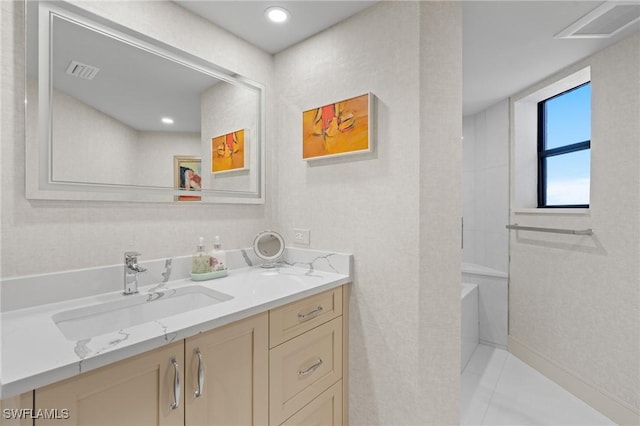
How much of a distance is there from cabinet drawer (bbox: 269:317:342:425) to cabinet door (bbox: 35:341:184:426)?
384 mm

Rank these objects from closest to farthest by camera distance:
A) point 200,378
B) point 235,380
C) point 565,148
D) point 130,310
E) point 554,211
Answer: point 200,378, point 235,380, point 130,310, point 554,211, point 565,148

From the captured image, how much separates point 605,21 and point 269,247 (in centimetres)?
220

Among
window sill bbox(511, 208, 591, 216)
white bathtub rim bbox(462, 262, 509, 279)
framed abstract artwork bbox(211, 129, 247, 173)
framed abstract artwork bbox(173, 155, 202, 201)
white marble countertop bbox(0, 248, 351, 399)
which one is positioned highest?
framed abstract artwork bbox(211, 129, 247, 173)

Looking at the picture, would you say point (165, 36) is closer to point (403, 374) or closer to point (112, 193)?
point (112, 193)

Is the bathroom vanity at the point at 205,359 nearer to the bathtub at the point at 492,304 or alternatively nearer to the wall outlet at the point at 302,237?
the wall outlet at the point at 302,237

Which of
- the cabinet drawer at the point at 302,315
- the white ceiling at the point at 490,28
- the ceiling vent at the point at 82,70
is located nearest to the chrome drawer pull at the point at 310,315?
the cabinet drawer at the point at 302,315

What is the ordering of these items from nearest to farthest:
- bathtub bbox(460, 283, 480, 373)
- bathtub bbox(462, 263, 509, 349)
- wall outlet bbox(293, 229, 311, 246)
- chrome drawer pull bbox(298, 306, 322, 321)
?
chrome drawer pull bbox(298, 306, 322, 321) → wall outlet bbox(293, 229, 311, 246) → bathtub bbox(460, 283, 480, 373) → bathtub bbox(462, 263, 509, 349)

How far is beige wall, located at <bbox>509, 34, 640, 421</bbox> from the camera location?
168 cm

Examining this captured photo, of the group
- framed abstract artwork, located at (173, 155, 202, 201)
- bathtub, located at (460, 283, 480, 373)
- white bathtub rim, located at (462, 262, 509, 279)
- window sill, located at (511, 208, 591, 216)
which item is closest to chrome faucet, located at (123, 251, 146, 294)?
framed abstract artwork, located at (173, 155, 202, 201)

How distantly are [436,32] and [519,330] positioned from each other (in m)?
2.42

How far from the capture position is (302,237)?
1752 millimetres

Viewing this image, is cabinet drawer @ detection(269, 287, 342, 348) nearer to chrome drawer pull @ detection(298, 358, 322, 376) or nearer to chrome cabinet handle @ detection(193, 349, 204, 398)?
chrome drawer pull @ detection(298, 358, 322, 376)

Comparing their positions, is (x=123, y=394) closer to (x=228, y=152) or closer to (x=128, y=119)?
(x=128, y=119)

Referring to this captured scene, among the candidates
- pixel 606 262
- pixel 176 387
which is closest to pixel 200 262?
pixel 176 387
